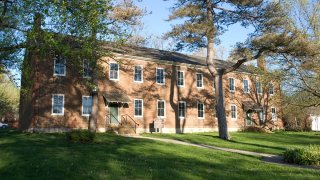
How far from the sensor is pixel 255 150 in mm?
19219

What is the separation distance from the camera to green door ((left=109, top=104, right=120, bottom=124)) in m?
29.9

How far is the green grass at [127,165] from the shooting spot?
10.6 m

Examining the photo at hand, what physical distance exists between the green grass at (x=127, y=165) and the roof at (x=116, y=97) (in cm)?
1257

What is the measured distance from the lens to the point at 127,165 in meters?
12.1

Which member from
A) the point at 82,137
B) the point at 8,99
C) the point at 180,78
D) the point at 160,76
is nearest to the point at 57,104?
the point at 82,137

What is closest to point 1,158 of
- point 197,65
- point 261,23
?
point 261,23

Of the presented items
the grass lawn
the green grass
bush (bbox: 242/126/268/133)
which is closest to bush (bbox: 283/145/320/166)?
the green grass

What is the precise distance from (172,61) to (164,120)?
18.7 ft

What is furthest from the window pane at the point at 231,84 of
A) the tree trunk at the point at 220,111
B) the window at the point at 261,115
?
the tree trunk at the point at 220,111

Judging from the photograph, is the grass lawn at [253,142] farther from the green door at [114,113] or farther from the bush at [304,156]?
the green door at [114,113]

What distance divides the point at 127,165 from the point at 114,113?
18.2 metres

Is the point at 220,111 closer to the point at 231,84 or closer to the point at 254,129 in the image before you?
the point at 254,129

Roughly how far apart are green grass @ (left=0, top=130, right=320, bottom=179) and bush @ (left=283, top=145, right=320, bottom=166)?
1.42m

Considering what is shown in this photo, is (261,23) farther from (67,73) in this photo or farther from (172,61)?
(67,73)
